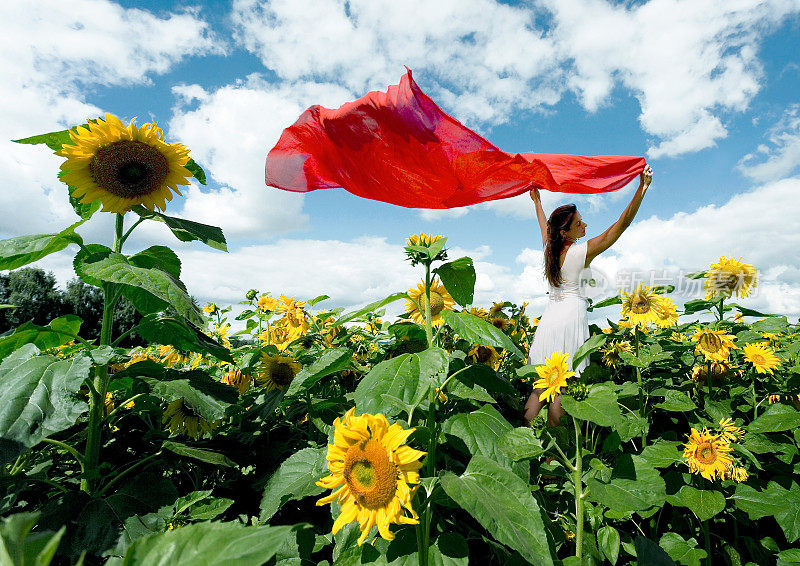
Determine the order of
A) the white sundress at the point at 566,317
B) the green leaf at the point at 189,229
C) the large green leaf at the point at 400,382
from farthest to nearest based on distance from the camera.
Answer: the white sundress at the point at 566,317 → the green leaf at the point at 189,229 → the large green leaf at the point at 400,382

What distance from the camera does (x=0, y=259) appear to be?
1491 mm

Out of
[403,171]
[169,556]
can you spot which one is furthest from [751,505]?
[403,171]

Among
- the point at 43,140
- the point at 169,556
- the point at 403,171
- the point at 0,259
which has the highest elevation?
the point at 403,171

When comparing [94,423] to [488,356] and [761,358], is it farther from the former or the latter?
[761,358]

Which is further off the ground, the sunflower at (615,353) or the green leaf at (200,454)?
the sunflower at (615,353)

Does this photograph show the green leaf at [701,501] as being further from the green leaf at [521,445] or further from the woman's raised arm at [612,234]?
the woman's raised arm at [612,234]

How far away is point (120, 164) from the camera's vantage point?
1.82 m

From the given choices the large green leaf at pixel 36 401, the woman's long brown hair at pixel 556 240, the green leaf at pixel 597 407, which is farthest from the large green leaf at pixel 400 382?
the woman's long brown hair at pixel 556 240

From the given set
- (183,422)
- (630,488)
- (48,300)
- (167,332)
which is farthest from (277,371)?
(48,300)

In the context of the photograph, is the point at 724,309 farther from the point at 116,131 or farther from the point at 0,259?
the point at 0,259

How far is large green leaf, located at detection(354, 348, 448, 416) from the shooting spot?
1317mm

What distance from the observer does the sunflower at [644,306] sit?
284 centimetres

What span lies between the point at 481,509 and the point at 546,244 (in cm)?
281

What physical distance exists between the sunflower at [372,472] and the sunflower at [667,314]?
Result: 2.30 m
